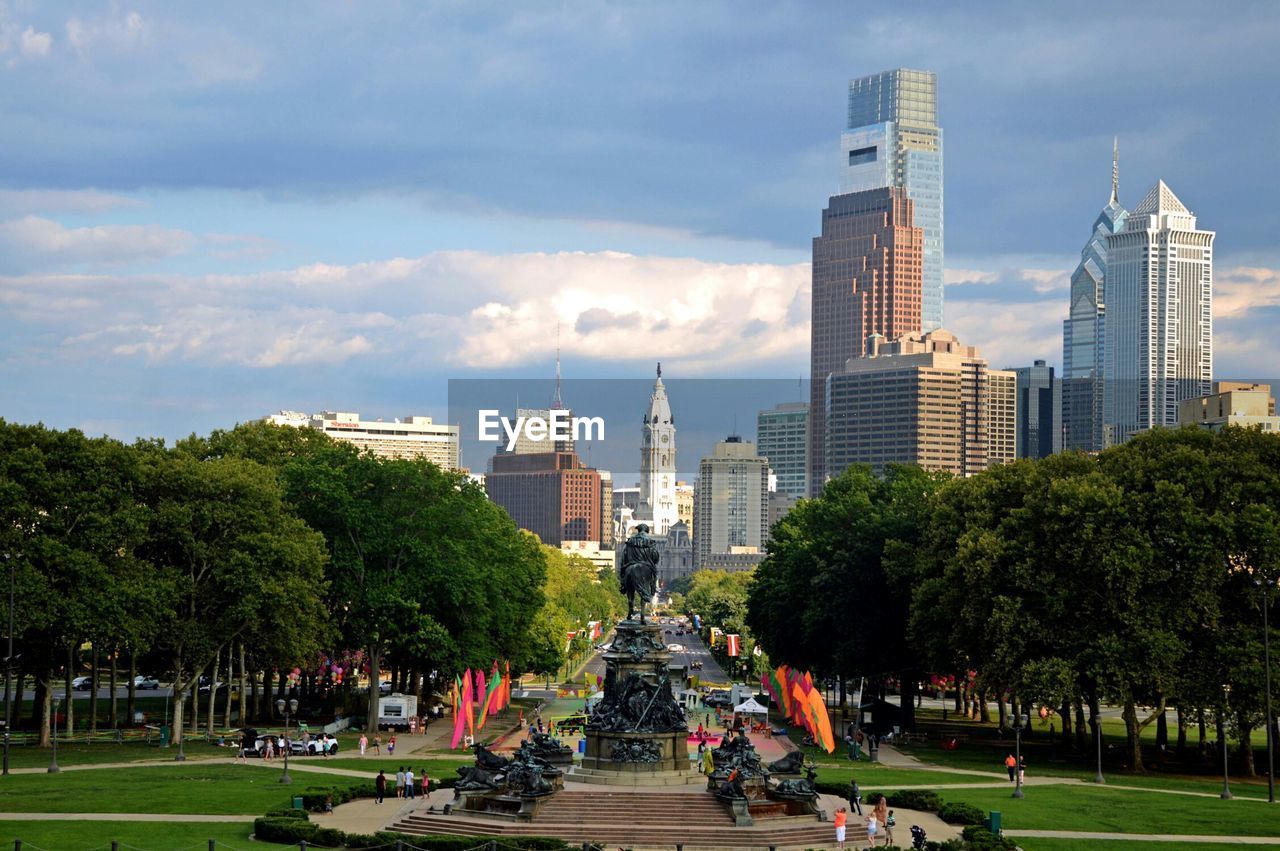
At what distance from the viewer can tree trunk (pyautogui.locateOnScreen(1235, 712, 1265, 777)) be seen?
72688 millimetres

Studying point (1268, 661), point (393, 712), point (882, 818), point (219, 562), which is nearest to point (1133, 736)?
point (1268, 661)

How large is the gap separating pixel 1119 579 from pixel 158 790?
144 feet

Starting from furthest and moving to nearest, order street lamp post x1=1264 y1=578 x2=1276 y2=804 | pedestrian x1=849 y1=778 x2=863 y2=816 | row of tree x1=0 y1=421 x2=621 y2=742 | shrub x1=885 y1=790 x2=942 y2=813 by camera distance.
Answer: row of tree x1=0 y1=421 x2=621 y2=742 < street lamp post x1=1264 y1=578 x2=1276 y2=804 < shrub x1=885 y1=790 x2=942 y2=813 < pedestrian x1=849 y1=778 x2=863 y2=816

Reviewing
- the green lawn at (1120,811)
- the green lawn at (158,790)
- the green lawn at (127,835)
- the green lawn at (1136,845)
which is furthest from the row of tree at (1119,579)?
the green lawn at (127,835)

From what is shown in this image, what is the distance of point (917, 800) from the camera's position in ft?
207

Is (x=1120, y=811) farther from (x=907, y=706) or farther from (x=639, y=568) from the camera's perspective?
(x=907, y=706)

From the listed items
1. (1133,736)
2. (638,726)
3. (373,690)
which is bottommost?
(1133,736)

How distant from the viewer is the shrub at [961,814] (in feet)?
191

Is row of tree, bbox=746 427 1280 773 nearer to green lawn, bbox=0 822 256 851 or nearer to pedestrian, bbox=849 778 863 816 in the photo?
pedestrian, bbox=849 778 863 816

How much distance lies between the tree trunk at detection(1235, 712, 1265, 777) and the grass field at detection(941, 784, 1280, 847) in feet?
24.1

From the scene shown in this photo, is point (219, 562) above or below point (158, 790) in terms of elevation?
above

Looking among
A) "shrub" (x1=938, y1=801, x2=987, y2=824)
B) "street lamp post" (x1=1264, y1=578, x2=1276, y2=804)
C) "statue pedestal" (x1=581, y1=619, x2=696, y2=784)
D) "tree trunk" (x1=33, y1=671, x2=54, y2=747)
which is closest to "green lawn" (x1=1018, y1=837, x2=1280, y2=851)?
"shrub" (x1=938, y1=801, x2=987, y2=824)

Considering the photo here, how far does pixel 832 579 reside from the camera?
9725 centimetres

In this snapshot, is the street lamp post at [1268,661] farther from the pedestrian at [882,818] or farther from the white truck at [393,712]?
the white truck at [393,712]
